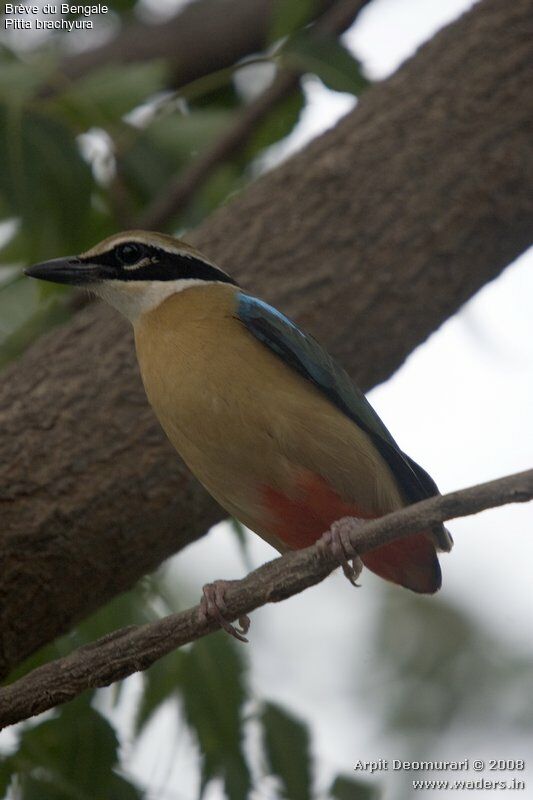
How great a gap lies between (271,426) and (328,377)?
0.43m

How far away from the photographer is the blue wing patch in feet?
15.5

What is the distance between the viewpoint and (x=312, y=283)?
5504 mm

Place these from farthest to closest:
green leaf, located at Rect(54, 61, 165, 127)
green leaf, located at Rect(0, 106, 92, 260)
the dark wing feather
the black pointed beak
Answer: green leaf, located at Rect(54, 61, 165, 127) < green leaf, located at Rect(0, 106, 92, 260) < the black pointed beak < the dark wing feather

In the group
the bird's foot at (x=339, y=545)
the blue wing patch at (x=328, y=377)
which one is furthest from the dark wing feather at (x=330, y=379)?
the bird's foot at (x=339, y=545)

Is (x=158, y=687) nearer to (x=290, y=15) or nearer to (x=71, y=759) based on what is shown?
(x=71, y=759)

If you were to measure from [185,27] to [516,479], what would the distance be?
5714 mm

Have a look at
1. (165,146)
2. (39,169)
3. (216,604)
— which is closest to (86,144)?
(165,146)

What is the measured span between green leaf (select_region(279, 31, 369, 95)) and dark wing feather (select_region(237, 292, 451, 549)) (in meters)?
1.39

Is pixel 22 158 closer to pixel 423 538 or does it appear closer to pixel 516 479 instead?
pixel 423 538

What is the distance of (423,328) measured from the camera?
5.49m

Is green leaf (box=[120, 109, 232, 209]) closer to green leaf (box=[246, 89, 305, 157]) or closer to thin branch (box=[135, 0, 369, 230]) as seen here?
thin branch (box=[135, 0, 369, 230])

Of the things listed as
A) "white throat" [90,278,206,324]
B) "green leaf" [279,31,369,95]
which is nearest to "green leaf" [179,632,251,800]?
"white throat" [90,278,206,324]

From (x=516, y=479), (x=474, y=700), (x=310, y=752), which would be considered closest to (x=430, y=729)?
(x=474, y=700)

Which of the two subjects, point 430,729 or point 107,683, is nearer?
point 107,683
